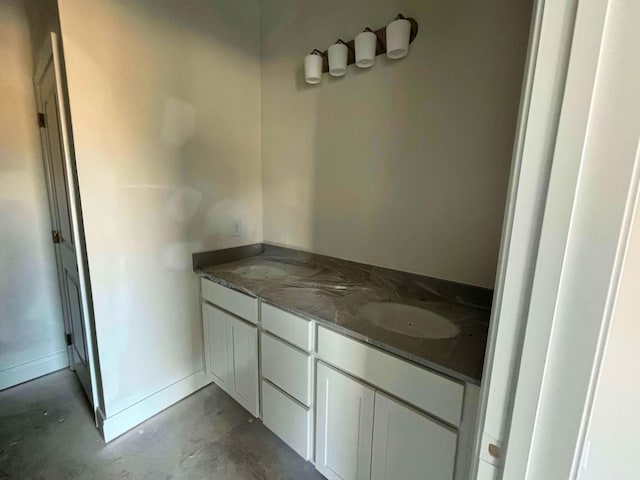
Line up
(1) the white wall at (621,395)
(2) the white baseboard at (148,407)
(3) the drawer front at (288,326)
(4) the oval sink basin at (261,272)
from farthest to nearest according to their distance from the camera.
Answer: (4) the oval sink basin at (261,272)
(2) the white baseboard at (148,407)
(3) the drawer front at (288,326)
(1) the white wall at (621,395)

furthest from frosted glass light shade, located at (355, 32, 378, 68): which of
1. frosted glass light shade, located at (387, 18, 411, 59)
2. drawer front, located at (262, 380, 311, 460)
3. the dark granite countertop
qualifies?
drawer front, located at (262, 380, 311, 460)

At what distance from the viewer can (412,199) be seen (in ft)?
4.77

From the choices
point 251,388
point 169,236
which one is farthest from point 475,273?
point 169,236

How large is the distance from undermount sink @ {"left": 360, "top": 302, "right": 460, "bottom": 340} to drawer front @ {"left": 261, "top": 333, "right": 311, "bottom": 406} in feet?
1.10

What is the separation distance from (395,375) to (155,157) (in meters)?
1.54

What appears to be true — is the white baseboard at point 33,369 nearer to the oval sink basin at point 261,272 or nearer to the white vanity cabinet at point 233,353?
the white vanity cabinet at point 233,353

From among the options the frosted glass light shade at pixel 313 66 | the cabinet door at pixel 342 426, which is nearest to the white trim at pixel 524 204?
the cabinet door at pixel 342 426

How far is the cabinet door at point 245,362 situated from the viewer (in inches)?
59.9

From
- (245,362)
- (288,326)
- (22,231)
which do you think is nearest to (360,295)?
(288,326)

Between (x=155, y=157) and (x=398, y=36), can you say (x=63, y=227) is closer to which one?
(x=155, y=157)

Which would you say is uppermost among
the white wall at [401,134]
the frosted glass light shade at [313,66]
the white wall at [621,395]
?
the frosted glass light shade at [313,66]

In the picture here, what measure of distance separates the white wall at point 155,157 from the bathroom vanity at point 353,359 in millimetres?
201

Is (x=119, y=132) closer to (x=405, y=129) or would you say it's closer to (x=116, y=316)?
(x=116, y=316)

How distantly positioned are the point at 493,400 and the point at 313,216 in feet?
4.96
